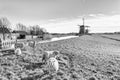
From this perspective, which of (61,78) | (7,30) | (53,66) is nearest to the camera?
(61,78)

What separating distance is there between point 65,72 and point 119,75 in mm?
4918

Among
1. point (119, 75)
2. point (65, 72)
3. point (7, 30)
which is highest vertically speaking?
point (7, 30)

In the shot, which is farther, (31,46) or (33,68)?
(31,46)

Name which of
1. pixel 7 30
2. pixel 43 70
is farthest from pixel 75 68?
pixel 7 30

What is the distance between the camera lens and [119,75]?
30.6ft

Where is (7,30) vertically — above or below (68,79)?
above

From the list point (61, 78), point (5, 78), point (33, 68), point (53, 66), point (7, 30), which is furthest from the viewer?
point (7, 30)

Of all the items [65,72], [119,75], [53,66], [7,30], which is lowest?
[119,75]

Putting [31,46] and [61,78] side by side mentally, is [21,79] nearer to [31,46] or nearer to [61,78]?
[61,78]

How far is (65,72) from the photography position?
28.2 feet

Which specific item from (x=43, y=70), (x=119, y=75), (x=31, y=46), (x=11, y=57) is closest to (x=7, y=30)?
(x=31, y=46)

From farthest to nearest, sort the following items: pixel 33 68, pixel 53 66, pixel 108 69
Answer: pixel 108 69, pixel 33 68, pixel 53 66

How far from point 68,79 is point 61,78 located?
512 mm

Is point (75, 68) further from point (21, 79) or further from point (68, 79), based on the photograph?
point (21, 79)
